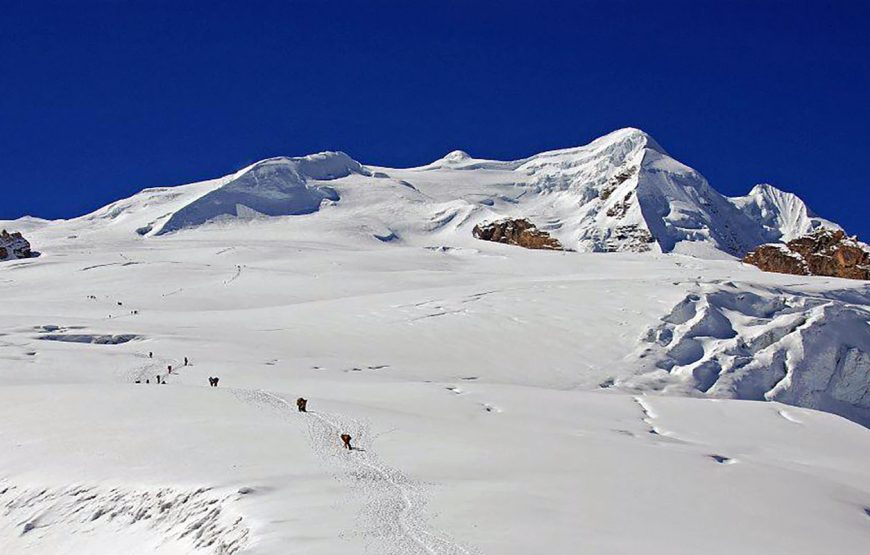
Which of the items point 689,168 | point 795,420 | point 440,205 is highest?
point 689,168

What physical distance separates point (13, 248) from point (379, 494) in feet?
288

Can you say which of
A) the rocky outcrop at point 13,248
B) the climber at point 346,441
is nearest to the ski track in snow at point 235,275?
the rocky outcrop at point 13,248

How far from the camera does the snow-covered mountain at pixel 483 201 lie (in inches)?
5281

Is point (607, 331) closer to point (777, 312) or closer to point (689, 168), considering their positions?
point (777, 312)

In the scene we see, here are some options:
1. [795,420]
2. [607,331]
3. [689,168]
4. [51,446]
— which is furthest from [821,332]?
[689,168]

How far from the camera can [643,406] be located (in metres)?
32.0

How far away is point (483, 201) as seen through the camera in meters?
167

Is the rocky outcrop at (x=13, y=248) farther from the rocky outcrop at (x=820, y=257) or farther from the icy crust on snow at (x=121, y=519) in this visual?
the rocky outcrop at (x=820, y=257)

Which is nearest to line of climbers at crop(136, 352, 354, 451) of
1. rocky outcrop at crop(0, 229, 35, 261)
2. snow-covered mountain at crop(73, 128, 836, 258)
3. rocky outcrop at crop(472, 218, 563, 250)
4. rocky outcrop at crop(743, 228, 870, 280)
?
rocky outcrop at crop(0, 229, 35, 261)

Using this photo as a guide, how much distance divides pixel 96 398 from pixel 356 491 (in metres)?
13.2

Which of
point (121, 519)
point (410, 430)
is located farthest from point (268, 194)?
point (121, 519)

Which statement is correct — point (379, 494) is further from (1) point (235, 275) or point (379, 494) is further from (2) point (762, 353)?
(1) point (235, 275)

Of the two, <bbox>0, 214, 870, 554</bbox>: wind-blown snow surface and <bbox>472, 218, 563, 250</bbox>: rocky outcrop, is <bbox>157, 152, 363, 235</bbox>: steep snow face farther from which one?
<bbox>0, 214, 870, 554</bbox>: wind-blown snow surface

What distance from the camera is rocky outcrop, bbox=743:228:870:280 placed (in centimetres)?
10669
